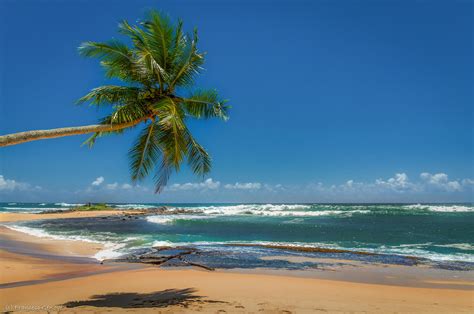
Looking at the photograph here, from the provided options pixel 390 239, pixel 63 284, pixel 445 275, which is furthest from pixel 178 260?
pixel 390 239

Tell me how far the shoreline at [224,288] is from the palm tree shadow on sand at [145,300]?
0.02 meters

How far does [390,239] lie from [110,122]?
721 inches

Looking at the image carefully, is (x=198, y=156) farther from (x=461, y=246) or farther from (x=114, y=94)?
(x=461, y=246)

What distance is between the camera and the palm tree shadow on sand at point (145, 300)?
6277 mm

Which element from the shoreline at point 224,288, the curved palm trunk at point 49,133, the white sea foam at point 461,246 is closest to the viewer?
the curved palm trunk at point 49,133

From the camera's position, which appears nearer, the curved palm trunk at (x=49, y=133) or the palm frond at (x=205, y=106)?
the curved palm trunk at (x=49, y=133)

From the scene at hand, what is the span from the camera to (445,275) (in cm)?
1043

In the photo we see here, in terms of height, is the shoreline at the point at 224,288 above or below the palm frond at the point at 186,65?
below

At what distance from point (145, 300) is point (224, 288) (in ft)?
6.56

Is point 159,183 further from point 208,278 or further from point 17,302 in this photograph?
point 17,302

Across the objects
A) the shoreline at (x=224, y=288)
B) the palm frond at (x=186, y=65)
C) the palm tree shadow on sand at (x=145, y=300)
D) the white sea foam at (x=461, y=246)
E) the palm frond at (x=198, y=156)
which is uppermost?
the palm frond at (x=186, y=65)

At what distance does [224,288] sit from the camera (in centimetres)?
789

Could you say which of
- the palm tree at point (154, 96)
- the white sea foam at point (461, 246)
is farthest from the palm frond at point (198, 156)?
the white sea foam at point (461, 246)

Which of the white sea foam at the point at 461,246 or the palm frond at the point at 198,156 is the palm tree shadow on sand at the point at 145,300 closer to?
the palm frond at the point at 198,156
